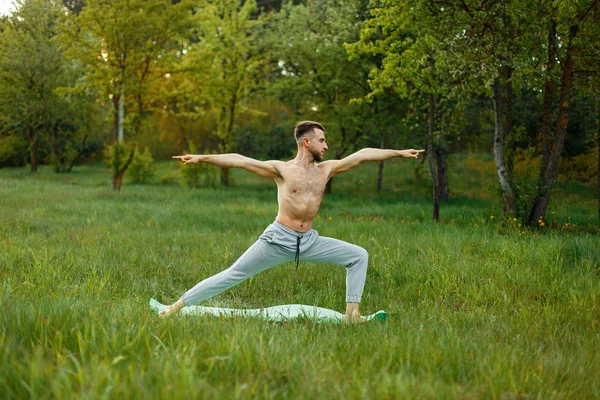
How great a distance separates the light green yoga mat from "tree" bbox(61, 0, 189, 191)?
15.4 metres

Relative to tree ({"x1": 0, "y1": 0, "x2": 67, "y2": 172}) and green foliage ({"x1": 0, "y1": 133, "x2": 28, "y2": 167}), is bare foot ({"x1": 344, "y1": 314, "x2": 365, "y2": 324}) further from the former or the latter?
green foliage ({"x1": 0, "y1": 133, "x2": 28, "y2": 167})

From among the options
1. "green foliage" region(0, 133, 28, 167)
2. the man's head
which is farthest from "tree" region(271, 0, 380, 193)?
"green foliage" region(0, 133, 28, 167)

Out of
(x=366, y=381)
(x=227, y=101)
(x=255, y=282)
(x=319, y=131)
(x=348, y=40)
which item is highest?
(x=348, y=40)

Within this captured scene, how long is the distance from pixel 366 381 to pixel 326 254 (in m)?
2.52

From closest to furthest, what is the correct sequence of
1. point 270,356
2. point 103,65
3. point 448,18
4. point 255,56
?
point 270,356, point 448,18, point 103,65, point 255,56

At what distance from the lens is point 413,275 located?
659cm

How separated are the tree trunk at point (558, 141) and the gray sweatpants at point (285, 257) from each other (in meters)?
6.90

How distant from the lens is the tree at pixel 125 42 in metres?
18.0

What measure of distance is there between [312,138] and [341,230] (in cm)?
525

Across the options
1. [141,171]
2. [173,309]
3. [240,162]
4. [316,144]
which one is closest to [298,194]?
[316,144]

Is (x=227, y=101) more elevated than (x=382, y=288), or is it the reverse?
(x=227, y=101)

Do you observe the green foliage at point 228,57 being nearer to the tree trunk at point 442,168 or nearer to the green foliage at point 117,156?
the green foliage at point 117,156

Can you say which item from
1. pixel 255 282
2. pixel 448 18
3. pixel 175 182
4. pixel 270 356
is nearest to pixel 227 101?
pixel 175 182

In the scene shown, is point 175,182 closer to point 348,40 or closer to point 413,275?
A: point 348,40
